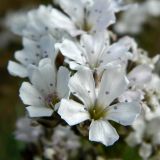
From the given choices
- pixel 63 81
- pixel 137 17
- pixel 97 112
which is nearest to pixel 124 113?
pixel 97 112

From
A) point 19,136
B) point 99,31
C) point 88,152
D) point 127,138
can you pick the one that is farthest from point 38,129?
point 99,31

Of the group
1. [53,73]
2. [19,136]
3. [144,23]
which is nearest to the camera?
[53,73]

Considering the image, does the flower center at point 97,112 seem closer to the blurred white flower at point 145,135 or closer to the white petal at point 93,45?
the white petal at point 93,45

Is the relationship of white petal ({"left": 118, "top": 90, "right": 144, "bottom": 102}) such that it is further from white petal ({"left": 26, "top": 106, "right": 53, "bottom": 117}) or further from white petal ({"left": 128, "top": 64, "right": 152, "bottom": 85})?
white petal ({"left": 26, "top": 106, "right": 53, "bottom": 117})

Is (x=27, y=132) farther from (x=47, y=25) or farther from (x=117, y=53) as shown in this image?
(x=117, y=53)

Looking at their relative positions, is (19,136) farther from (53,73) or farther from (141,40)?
(141,40)

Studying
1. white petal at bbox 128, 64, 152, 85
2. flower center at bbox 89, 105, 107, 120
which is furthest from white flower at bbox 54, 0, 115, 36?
flower center at bbox 89, 105, 107, 120

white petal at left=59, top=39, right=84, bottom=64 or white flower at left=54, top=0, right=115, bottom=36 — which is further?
white flower at left=54, top=0, right=115, bottom=36
